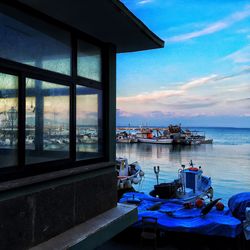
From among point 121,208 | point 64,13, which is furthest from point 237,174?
point 64,13

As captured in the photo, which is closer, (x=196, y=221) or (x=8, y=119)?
(x=8, y=119)

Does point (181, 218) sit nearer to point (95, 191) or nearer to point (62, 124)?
point (95, 191)

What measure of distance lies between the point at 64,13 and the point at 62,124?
1730 millimetres

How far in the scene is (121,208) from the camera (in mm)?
6809

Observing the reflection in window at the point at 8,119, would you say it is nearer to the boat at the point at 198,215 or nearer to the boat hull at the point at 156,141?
the boat at the point at 198,215

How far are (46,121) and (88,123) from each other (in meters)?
1.14

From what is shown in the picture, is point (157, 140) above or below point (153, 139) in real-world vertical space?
below

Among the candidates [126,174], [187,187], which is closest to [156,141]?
[126,174]

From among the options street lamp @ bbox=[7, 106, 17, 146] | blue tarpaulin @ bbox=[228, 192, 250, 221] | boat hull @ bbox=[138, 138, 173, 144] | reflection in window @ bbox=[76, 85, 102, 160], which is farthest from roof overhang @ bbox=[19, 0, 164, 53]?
boat hull @ bbox=[138, 138, 173, 144]

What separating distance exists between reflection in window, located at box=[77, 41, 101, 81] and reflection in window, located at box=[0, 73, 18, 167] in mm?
1566

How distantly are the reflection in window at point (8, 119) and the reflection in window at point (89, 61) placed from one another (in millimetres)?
1566

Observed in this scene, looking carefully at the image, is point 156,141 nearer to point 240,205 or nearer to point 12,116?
point 240,205

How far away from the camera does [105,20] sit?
5.52 m

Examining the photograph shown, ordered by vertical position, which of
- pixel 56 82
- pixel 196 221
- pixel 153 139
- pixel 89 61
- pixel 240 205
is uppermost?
pixel 89 61
